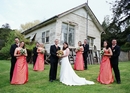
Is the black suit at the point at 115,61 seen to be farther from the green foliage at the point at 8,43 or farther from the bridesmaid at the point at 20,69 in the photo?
the green foliage at the point at 8,43

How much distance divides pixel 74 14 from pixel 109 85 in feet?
42.0

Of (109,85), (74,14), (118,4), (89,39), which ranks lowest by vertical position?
(109,85)

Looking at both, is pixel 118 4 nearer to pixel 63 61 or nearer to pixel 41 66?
pixel 41 66

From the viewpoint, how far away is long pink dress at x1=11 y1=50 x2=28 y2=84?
7.06 metres

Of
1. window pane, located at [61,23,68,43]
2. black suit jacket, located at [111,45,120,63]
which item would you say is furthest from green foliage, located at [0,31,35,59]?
black suit jacket, located at [111,45,120,63]

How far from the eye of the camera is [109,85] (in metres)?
6.92

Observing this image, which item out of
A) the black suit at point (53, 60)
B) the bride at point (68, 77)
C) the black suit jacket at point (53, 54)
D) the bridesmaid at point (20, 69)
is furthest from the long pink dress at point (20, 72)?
the bride at point (68, 77)

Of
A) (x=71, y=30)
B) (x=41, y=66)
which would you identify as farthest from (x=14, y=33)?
(x=41, y=66)

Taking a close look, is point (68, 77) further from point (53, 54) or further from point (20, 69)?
point (20, 69)

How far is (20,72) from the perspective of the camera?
709cm

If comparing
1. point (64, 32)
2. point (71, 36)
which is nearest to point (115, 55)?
point (64, 32)

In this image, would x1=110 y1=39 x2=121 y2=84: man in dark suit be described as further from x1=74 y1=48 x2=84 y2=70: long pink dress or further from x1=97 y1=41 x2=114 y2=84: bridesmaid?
x1=74 y1=48 x2=84 y2=70: long pink dress

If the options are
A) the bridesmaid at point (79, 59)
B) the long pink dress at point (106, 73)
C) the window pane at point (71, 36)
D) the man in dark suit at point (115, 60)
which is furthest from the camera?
the window pane at point (71, 36)

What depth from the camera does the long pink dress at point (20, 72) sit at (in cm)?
706
